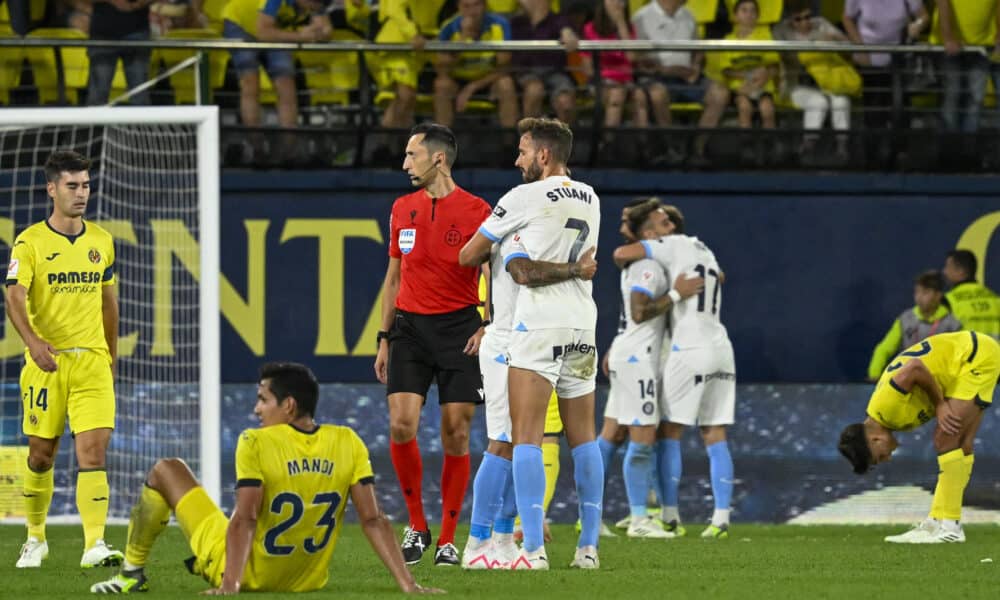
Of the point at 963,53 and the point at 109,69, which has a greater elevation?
the point at 963,53

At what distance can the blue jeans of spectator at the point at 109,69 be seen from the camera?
43.3 feet

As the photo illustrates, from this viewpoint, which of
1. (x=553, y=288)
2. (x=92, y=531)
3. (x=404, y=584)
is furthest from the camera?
(x=92, y=531)

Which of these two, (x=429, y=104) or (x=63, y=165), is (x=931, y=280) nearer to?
(x=429, y=104)

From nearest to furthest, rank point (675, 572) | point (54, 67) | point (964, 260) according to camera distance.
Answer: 1. point (675, 572)
2. point (964, 260)
3. point (54, 67)

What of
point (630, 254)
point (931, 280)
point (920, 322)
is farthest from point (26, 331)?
point (920, 322)

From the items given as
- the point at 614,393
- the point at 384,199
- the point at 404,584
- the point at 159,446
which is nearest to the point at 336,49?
the point at 384,199

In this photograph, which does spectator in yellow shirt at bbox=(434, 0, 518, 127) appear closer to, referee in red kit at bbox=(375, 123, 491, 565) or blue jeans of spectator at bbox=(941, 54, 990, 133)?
blue jeans of spectator at bbox=(941, 54, 990, 133)

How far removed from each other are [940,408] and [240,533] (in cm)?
477

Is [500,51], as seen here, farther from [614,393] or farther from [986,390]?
[986,390]

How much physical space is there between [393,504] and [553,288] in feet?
18.0

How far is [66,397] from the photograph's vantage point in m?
7.79

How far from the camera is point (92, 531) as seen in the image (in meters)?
7.68

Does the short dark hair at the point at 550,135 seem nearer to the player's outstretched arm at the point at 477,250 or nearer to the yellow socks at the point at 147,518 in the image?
the player's outstretched arm at the point at 477,250

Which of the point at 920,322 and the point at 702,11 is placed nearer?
the point at 920,322
